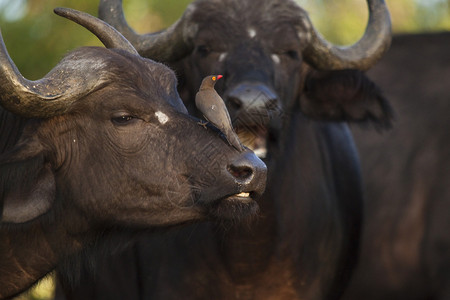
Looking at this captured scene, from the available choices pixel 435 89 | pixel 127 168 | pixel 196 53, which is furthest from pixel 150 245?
pixel 435 89

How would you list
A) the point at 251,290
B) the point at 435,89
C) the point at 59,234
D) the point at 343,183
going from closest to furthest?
1. the point at 59,234
2. the point at 251,290
3. the point at 343,183
4. the point at 435,89

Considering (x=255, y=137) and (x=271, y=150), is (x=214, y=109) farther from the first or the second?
(x=271, y=150)

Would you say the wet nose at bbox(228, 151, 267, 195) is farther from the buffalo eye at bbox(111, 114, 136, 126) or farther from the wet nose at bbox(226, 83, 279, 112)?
the wet nose at bbox(226, 83, 279, 112)

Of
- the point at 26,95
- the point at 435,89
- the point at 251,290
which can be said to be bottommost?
the point at 435,89

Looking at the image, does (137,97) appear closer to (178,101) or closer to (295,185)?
(178,101)

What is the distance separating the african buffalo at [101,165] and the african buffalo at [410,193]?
3599 millimetres

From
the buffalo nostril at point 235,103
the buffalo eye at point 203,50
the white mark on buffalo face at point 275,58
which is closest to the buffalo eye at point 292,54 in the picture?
the white mark on buffalo face at point 275,58

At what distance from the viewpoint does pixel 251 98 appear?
18.3 feet

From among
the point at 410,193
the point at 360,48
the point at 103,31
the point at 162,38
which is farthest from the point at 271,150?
the point at 410,193

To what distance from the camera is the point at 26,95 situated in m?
4.52

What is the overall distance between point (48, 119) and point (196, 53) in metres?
1.81

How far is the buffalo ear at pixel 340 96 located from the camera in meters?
6.66

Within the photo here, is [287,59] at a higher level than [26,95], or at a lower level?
lower

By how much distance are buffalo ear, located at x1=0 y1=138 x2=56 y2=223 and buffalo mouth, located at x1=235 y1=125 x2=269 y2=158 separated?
4.58ft
